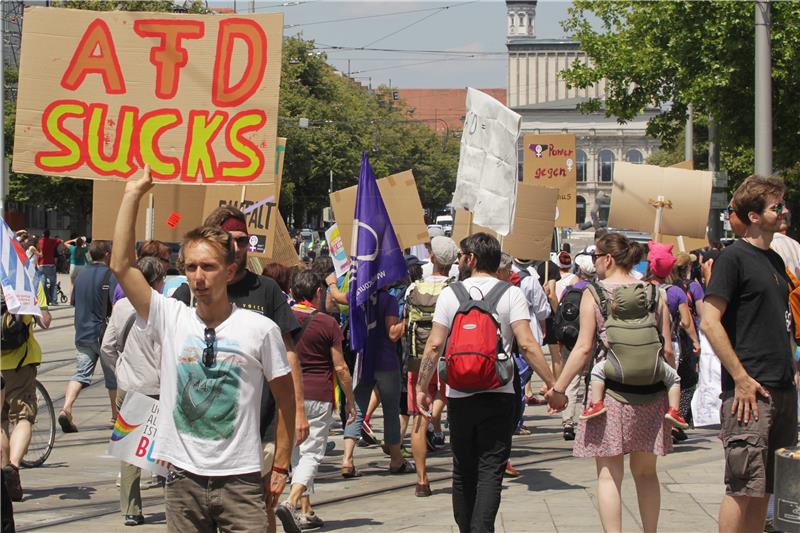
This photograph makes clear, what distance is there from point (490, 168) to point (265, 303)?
22.6 feet

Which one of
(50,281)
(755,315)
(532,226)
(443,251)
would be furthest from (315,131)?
(755,315)

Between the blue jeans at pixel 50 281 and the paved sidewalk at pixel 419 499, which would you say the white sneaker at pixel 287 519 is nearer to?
the paved sidewalk at pixel 419 499

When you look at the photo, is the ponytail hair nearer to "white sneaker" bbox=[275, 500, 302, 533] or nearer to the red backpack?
the red backpack

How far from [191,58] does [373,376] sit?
3070 mm

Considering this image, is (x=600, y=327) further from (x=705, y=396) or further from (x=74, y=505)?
(x=74, y=505)

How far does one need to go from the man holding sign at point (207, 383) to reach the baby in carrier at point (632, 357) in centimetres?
233

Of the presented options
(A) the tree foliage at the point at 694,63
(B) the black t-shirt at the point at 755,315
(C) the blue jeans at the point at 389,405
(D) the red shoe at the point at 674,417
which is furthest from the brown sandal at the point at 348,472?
(A) the tree foliage at the point at 694,63

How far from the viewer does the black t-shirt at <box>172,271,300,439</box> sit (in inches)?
227

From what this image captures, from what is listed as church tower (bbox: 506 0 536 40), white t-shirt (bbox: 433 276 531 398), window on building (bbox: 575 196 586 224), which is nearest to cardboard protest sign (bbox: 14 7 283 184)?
white t-shirt (bbox: 433 276 531 398)

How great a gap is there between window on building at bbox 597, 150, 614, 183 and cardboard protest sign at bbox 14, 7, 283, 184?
129m

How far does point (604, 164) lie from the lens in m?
137

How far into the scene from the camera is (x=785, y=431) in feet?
19.7

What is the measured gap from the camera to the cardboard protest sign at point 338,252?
42.5 ft

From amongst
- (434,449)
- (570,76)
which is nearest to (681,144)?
(570,76)
